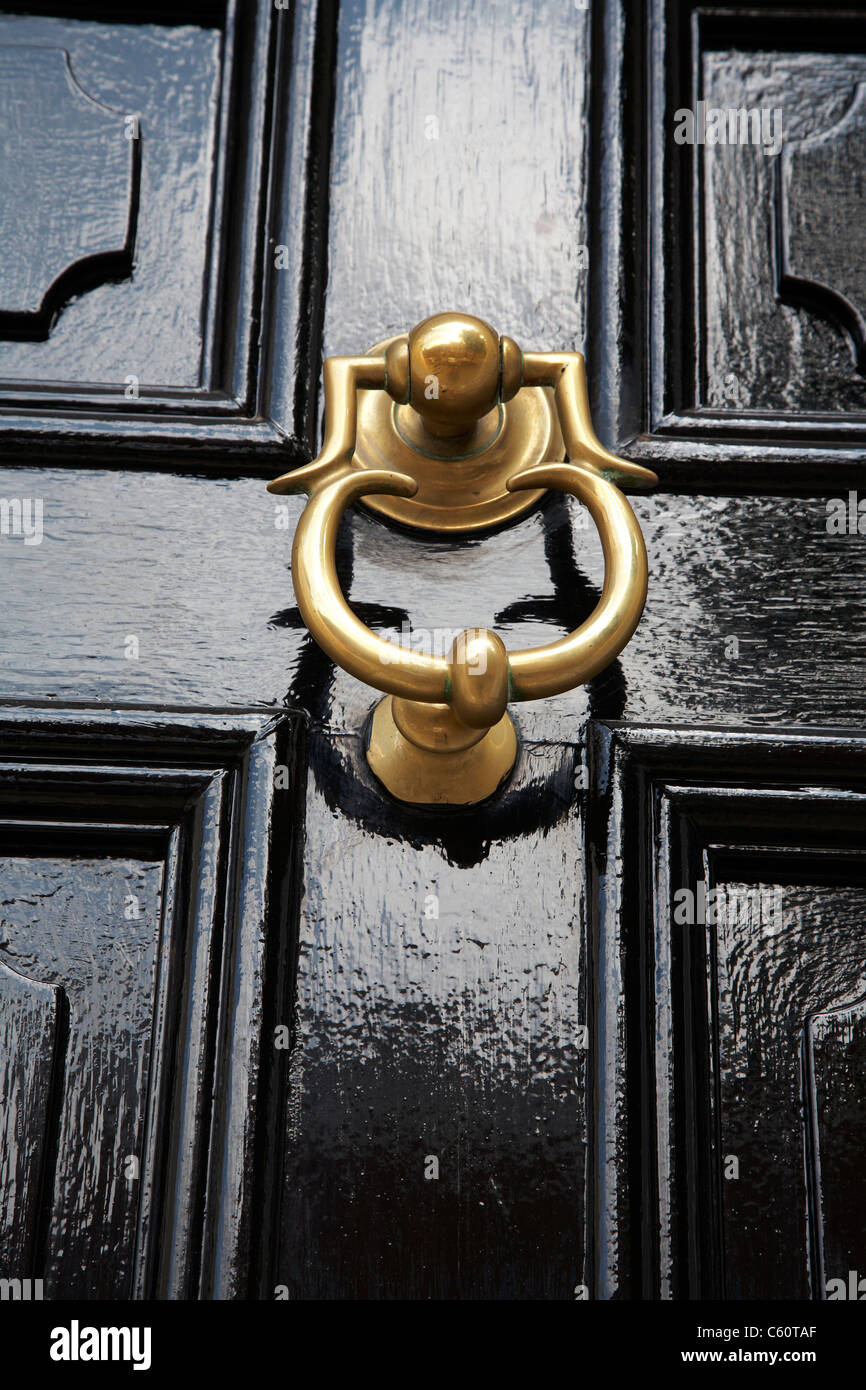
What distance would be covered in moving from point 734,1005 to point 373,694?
203mm

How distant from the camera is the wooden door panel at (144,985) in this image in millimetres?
445

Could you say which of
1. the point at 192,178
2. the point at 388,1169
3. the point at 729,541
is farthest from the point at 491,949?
the point at 192,178

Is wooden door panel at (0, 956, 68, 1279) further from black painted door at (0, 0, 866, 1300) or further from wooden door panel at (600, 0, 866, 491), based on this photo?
wooden door panel at (600, 0, 866, 491)

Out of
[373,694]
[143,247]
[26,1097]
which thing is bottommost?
[26,1097]

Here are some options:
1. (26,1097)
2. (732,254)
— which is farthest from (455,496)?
(26,1097)

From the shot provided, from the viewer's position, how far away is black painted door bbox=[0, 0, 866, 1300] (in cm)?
45

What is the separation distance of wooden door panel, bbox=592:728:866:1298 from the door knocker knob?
78 millimetres

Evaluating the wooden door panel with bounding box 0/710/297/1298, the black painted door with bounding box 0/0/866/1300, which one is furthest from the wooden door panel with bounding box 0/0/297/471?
the wooden door panel with bounding box 0/710/297/1298

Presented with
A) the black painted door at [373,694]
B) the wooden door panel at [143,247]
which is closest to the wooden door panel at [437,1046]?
the black painted door at [373,694]

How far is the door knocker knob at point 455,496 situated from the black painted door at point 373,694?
0.02m

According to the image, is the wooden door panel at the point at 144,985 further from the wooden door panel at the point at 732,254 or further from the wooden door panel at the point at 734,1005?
the wooden door panel at the point at 732,254

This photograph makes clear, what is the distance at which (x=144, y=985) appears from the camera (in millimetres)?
475

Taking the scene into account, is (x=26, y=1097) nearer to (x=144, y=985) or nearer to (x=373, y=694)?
(x=144, y=985)
